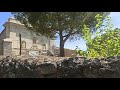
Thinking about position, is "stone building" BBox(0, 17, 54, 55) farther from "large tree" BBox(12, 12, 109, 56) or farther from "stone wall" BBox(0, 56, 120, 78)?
"stone wall" BBox(0, 56, 120, 78)

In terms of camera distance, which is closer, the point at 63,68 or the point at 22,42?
the point at 63,68

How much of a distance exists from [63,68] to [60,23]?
1093 mm

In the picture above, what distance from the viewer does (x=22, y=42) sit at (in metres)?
3.99

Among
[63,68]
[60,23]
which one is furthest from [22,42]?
[63,68]

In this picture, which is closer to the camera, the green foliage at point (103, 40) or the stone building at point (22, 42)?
the green foliage at point (103, 40)

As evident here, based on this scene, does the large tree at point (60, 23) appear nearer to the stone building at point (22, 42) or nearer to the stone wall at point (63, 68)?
the stone building at point (22, 42)

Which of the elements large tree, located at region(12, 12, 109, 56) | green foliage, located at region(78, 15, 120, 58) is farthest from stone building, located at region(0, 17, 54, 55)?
green foliage, located at region(78, 15, 120, 58)

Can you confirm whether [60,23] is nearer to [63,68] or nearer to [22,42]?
[22,42]

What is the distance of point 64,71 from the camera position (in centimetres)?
304

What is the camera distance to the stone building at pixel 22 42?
3.92m


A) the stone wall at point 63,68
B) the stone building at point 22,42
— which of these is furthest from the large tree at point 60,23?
the stone wall at point 63,68

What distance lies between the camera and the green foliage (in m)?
3.81

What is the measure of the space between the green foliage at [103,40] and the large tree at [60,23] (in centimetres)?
11
